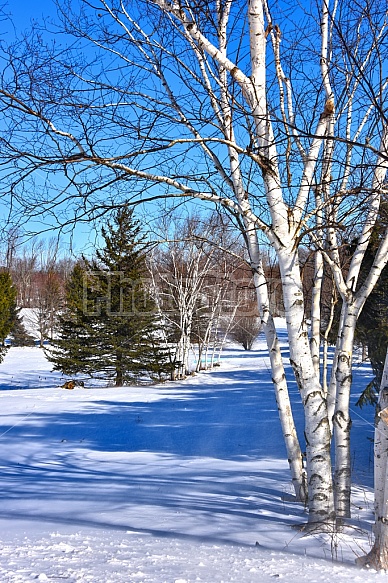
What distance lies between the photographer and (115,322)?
20.2 m

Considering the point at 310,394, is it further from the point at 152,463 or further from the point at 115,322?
the point at 115,322

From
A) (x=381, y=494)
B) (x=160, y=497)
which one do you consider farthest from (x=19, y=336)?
(x=381, y=494)

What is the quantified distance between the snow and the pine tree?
604 cm

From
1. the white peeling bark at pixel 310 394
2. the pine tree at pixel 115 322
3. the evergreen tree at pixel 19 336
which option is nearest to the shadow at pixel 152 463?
the white peeling bark at pixel 310 394

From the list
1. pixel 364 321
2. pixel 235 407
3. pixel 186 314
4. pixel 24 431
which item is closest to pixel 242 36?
pixel 364 321

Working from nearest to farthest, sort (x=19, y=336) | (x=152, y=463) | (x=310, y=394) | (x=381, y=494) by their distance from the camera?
(x=381, y=494)
(x=310, y=394)
(x=152, y=463)
(x=19, y=336)

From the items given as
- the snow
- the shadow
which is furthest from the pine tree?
the snow

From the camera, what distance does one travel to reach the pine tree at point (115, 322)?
19.8 meters

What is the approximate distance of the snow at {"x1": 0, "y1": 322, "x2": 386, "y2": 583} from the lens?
315cm

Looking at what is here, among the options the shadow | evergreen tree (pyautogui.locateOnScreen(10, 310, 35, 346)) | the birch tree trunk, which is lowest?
the shadow

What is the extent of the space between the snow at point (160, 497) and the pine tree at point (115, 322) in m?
6.04

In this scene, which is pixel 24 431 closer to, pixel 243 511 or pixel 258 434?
pixel 258 434

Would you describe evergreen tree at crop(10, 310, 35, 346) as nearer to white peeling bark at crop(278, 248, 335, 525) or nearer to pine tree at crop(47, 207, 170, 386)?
pine tree at crop(47, 207, 170, 386)

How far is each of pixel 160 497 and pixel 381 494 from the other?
2.87 metres
